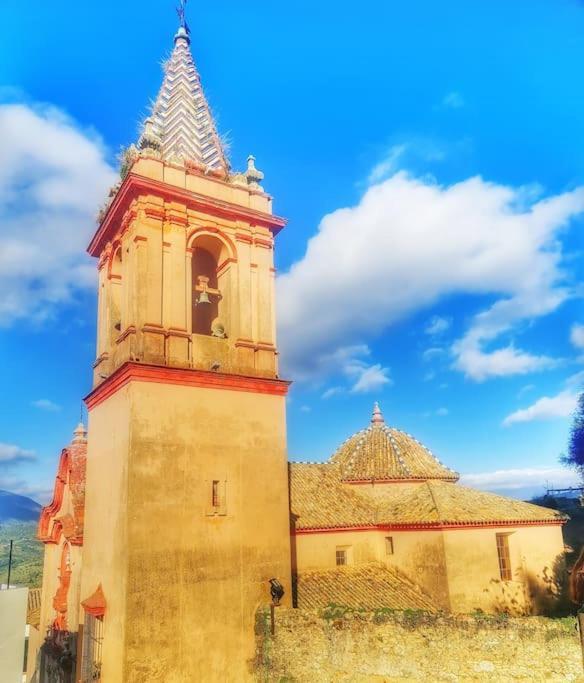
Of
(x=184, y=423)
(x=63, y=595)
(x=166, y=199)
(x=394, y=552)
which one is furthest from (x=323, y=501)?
(x=166, y=199)

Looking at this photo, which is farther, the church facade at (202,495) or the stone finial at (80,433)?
the stone finial at (80,433)

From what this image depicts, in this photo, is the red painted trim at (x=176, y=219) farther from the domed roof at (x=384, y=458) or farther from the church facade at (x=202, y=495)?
the domed roof at (x=384, y=458)

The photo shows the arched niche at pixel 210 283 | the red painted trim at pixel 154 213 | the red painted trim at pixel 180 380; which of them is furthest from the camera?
the arched niche at pixel 210 283

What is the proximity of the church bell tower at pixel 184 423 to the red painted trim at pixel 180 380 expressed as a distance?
31 mm

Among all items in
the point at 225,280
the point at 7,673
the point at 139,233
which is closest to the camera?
the point at 7,673

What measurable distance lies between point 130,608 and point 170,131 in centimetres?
1133

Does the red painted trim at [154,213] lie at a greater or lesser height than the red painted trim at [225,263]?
greater

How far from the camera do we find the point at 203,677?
10.3 metres

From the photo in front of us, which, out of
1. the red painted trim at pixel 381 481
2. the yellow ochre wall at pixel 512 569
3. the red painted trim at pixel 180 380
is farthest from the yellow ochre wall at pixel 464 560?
the red painted trim at pixel 180 380

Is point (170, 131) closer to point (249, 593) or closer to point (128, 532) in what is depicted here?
point (128, 532)

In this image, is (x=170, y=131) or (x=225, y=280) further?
(x=170, y=131)

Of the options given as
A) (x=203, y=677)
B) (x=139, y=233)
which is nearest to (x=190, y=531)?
(x=203, y=677)

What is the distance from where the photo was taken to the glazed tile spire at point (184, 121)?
46.4 ft

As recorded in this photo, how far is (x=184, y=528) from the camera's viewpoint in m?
10.8
